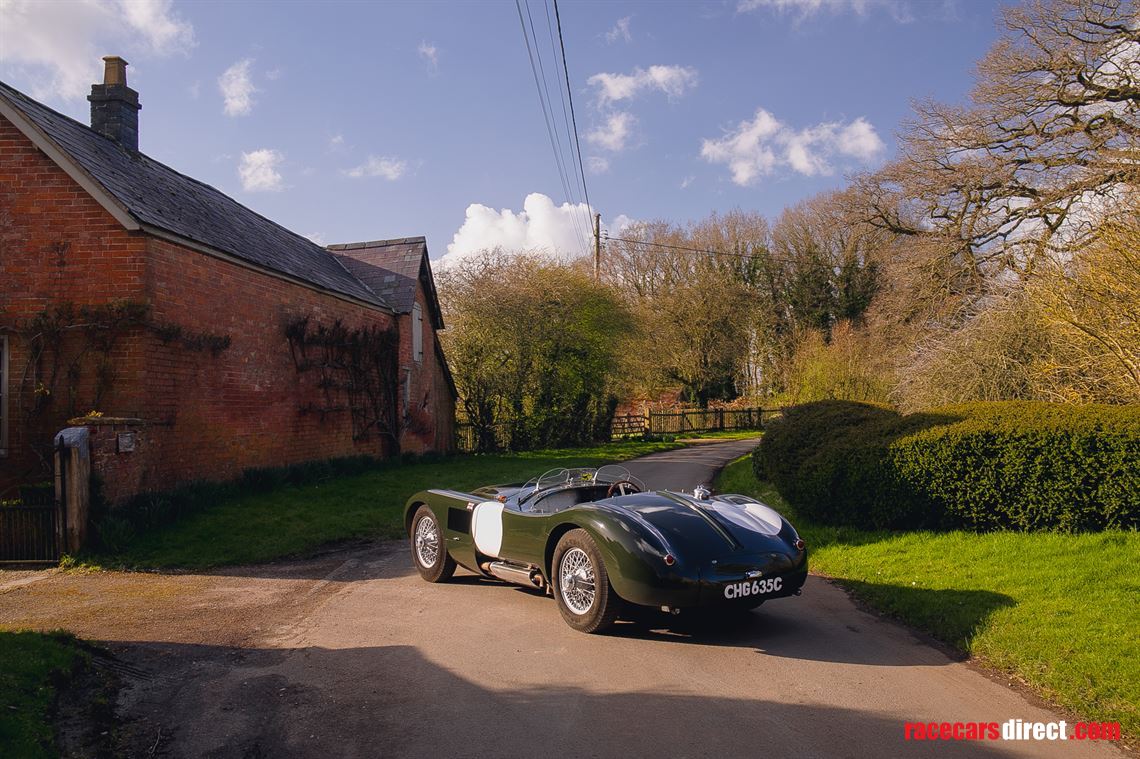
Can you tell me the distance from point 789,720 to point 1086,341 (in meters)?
9.35

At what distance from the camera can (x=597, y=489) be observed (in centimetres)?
731

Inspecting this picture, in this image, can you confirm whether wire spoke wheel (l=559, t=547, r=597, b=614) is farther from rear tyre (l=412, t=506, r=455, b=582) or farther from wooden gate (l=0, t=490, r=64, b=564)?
wooden gate (l=0, t=490, r=64, b=564)

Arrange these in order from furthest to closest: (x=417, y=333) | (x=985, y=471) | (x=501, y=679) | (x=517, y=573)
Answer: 1. (x=417, y=333)
2. (x=985, y=471)
3. (x=517, y=573)
4. (x=501, y=679)

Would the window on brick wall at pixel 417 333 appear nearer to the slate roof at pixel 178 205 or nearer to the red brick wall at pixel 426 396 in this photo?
the red brick wall at pixel 426 396

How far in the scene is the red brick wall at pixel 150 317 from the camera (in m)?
10.9

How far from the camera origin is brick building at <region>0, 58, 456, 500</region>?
10875 mm

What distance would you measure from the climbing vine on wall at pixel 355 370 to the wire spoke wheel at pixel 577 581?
10.9 metres

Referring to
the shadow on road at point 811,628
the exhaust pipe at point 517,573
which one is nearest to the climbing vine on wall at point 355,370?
the exhaust pipe at point 517,573

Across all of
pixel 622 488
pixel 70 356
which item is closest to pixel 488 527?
pixel 622 488

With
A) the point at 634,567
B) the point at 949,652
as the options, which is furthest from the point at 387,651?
the point at 949,652

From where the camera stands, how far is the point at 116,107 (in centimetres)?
1463

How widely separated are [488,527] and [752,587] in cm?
264

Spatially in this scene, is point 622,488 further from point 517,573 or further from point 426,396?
point 426,396

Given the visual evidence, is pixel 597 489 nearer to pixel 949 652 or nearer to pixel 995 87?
pixel 949 652
